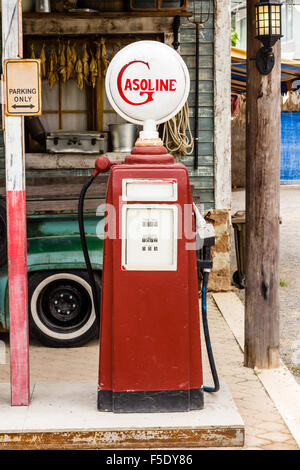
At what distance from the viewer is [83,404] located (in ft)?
16.3

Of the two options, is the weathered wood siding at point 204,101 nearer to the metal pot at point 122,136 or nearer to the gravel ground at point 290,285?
the metal pot at point 122,136

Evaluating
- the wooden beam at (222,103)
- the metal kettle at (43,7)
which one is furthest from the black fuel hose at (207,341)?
the metal kettle at (43,7)

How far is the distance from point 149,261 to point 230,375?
5.68 feet

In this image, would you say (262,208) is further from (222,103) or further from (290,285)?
(290,285)

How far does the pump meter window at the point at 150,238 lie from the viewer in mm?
4695

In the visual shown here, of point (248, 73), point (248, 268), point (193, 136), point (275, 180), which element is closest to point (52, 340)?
point (248, 268)

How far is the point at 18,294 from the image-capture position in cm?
486

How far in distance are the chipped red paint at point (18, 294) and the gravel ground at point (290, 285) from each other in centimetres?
233

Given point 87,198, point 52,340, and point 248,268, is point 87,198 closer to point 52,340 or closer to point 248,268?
point 52,340

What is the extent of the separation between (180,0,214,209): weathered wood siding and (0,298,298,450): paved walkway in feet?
7.01

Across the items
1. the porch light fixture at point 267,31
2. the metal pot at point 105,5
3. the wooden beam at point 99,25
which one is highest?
the metal pot at point 105,5

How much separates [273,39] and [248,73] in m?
0.32

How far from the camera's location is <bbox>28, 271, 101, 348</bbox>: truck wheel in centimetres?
675

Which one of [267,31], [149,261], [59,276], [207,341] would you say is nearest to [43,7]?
[59,276]
